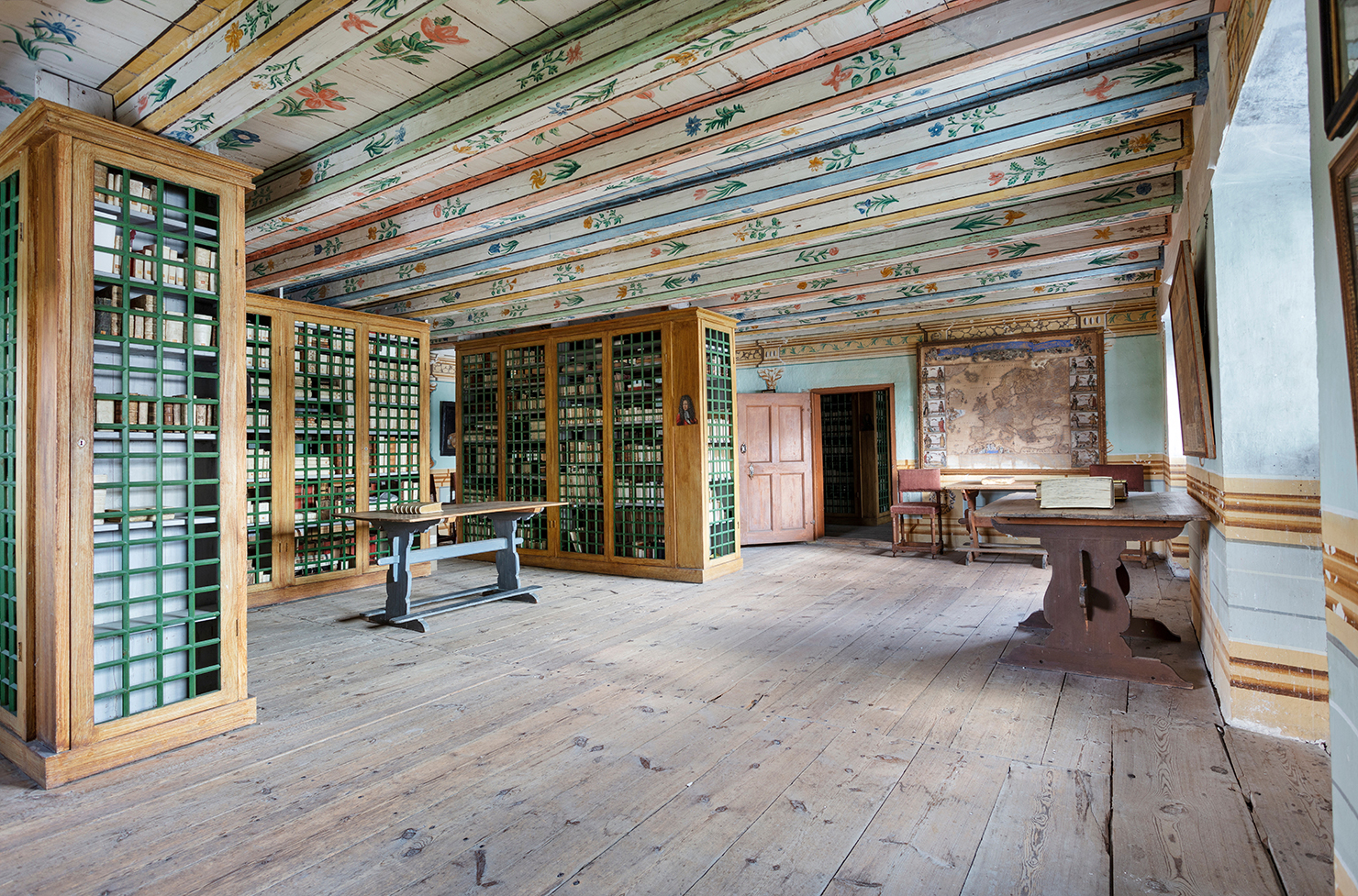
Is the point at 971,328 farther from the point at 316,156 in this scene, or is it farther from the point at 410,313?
the point at 316,156

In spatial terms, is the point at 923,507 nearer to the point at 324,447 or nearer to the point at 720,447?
the point at 720,447

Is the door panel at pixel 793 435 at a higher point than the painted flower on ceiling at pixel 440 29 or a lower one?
lower

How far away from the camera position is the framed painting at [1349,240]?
1234mm

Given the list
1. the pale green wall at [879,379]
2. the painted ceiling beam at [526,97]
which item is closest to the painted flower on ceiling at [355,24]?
the painted ceiling beam at [526,97]

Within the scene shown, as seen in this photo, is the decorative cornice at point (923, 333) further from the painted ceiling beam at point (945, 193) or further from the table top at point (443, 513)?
the table top at point (443, 513)

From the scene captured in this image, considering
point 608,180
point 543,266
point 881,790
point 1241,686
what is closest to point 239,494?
point 608,180

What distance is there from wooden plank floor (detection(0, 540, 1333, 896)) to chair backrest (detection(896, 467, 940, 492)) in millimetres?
3799

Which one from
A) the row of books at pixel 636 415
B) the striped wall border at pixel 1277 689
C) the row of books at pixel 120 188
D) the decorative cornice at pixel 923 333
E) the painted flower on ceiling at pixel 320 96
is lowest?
the striped wall border at pixel 1277 689

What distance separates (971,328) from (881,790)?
7216 millimetres

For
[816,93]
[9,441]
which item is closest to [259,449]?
[9,441]

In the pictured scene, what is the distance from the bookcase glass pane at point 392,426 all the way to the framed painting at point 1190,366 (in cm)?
636

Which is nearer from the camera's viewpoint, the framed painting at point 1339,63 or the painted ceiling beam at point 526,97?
the framed painting at point 1339,63

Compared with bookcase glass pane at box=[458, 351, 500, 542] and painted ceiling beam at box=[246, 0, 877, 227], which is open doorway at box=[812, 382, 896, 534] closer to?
bookcase glass pane at box=[458, 351, 500, 542]

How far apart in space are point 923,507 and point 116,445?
300 inches
